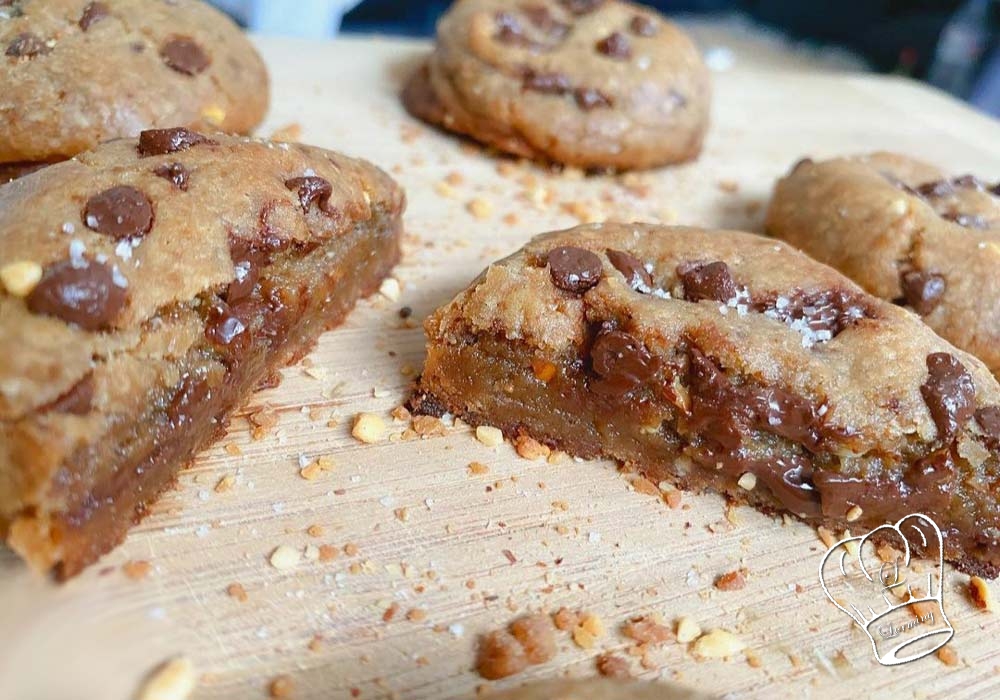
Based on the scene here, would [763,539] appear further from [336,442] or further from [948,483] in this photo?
[336,442]

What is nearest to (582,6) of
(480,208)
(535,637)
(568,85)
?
(568,85)

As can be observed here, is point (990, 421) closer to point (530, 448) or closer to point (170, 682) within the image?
point (530, 448)

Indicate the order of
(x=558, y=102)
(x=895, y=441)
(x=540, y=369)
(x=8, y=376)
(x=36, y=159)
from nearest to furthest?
(x=8, y=376), (x=895, y=441), (x=540, y=369), (x=36, y=159), (x=558, y=102)

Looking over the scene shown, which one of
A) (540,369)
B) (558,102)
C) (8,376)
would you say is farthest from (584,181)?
(8,376)

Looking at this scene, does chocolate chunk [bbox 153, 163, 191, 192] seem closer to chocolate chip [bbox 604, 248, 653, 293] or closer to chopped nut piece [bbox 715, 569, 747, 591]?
chocolate chip [bbox 604, 248, 653, 293]

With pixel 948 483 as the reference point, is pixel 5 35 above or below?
above

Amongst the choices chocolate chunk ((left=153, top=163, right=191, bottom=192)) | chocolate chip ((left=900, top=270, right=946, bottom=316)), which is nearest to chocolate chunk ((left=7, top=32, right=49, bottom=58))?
chocolate chunk ((left=153, top=163, right=191, bottom=192))
